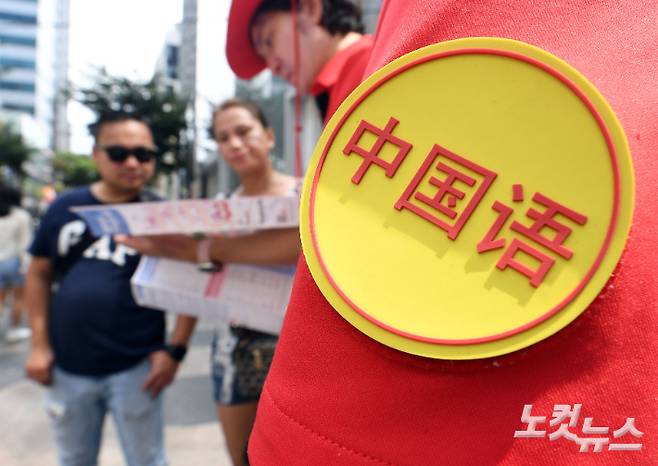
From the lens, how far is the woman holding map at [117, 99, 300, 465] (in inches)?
47.8

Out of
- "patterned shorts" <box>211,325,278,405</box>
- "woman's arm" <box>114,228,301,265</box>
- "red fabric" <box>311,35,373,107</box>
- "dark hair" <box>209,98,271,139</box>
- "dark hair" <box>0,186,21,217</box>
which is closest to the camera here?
"red fabric" <box>311,35,373,107</box>

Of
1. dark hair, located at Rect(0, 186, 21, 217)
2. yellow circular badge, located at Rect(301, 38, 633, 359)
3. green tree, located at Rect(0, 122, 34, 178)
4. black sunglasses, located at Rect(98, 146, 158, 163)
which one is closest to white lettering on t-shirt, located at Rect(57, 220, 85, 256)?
black sunglasses, located at Rect(98, 146, 158, 163)

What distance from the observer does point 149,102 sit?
9.13 metres

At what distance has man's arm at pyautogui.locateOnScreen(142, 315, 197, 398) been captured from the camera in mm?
1895

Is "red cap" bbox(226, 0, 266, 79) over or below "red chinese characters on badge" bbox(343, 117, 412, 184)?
over

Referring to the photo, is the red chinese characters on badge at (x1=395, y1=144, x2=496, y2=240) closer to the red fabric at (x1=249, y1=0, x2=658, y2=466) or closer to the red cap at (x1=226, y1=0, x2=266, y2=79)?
the red fabric at (x1=249, y1=0, x2=658, y2=466)

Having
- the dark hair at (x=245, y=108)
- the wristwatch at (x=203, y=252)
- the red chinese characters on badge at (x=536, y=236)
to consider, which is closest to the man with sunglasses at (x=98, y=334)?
the dark hair at (x=245, y=108)

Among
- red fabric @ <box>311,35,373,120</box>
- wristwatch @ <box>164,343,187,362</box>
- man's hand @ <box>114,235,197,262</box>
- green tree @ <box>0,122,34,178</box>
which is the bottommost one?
green tree @ <box>0,122,34,178</box>

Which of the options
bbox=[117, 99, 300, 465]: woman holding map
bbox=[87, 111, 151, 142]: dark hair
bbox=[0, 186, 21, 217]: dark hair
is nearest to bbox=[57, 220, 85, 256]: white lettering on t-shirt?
bbox=[87, 111, 151, 142]: dark hair

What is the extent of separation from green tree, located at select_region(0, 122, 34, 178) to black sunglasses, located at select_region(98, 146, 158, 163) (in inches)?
884

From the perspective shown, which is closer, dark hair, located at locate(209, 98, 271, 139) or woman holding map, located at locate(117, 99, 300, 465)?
woman holding map, located at locate(117, 99, 300, 465)

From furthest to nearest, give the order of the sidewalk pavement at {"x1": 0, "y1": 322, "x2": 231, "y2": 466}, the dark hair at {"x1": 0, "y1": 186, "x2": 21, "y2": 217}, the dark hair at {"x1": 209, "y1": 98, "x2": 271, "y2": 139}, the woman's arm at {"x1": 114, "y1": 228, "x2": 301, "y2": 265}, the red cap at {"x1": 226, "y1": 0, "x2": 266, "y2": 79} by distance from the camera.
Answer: the dark hair at {"x1": 0, "y1": 186, "x2": 21, "y2": 217} < the sidewalk pavement at {"x1": 0, "y1": 322, "x2": 231, "y2": 466} < the dark hair at {"x1": 209, "y1": 98, "x2": 271, "y2": 139} < the woman's arm at {"x1": 114, "y1": 228, "x2": 301, "y2": 265} < the red cap at {"x1": 226, "y1": 0, "x2": 266, "y2": 79}

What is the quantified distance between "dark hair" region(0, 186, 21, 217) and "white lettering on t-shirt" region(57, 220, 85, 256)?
3.66 metres

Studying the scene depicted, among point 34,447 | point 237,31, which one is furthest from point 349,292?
point 34,447
